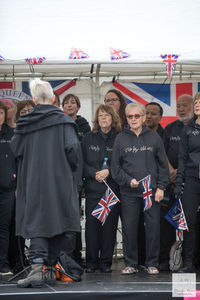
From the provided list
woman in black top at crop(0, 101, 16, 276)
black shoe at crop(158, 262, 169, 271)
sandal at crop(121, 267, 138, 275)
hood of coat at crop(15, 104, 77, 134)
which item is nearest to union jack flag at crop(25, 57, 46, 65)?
woman in black top at crop(0, 101, 16, 276)

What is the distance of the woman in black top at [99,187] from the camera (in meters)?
6.19

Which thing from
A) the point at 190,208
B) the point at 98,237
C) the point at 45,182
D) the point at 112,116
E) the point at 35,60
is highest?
the point at 35,60

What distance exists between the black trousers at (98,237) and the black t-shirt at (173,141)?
2.99 ft

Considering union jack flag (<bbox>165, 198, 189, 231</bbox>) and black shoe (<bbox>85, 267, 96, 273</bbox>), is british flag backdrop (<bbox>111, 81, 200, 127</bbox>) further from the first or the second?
black shoe (<bbox>85, 267, 96, 273</bbox>)

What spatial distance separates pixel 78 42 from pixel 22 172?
7.95 ft

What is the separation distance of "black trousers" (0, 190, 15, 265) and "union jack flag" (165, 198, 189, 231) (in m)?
1.71

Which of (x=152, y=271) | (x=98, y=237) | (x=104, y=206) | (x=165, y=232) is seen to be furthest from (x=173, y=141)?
(x=152, y=271)

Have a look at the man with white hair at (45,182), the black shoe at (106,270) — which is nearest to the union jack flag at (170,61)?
the man with white hair at (45,182)

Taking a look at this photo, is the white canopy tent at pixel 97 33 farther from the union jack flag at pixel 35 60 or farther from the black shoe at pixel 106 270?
the black shoe at pixel 106 270

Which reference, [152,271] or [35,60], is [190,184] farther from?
[35,60]

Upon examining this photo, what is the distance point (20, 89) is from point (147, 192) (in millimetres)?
2912

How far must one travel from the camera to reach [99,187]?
20.4 ft

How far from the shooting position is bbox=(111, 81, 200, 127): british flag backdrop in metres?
7.91

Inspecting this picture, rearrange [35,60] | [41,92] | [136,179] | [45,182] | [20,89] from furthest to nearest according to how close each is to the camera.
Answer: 1. [20,89]
2. [35,60]
3. [136,179]
4. [41,92]
5. [45,182]
